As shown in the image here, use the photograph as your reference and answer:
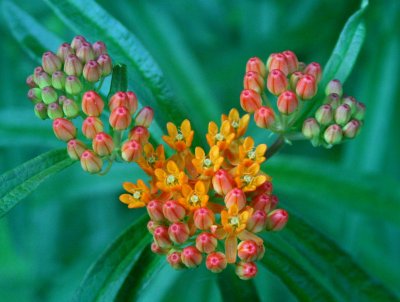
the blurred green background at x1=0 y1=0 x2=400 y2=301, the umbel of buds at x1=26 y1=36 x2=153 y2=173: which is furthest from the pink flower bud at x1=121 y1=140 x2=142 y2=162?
the blurred green background at x1=0 y1=0 x2=400 y2=301

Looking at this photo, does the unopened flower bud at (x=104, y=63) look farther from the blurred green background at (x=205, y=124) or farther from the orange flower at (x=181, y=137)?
the blurred green background at (x=205, y=124)

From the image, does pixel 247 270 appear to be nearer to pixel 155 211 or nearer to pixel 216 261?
pixel 216 261

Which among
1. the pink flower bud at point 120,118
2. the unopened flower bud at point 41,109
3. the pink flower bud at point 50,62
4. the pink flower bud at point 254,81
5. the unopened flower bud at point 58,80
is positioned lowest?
the pink flower bud at point 254,81

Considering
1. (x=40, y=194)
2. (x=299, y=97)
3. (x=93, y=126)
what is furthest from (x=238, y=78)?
(x=93, y=126)

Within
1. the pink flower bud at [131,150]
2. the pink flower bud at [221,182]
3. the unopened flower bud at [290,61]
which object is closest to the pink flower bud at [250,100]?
the unopened flower bud at [290,61]

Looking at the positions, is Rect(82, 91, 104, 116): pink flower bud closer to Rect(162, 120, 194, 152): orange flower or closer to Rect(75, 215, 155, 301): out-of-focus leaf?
Rect(162, 120, 194, 152): orange flower

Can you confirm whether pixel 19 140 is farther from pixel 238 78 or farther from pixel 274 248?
pixel 238 78
